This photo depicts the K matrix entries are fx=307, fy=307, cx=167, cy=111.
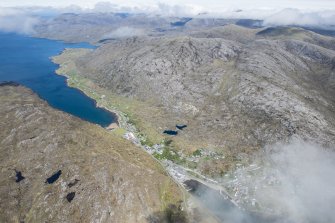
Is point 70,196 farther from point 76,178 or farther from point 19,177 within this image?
point 19,177

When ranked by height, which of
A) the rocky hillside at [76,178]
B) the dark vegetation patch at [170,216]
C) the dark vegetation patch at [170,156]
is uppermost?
the rocky hillside at [76,178]

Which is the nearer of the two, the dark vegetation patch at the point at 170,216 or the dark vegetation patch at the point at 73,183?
the dark vegetation patch at the point at 170,216

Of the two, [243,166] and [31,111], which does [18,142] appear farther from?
[243,166]

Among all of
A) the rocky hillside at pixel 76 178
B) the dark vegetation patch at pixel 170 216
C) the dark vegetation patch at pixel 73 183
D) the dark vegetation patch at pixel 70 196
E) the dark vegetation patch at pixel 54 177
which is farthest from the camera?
the dark vegetation patch at pixel 54 177

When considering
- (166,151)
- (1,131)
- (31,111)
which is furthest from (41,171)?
(166,151)

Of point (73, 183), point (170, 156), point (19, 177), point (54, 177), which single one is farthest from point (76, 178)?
point (170, 156)

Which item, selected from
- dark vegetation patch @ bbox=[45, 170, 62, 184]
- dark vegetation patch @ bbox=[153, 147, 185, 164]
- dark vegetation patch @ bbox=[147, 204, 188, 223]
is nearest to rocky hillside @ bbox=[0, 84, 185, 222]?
dark vegetation patch @ bbox=[45, 170, 62, 184]

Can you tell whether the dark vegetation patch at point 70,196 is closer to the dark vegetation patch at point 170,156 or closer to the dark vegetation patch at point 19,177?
the dark vegetation patch at point 19,177

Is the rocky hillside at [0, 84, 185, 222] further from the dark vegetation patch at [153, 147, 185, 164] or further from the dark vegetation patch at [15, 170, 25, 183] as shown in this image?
the dark vegetation patch at [153, 147, 185, 164]

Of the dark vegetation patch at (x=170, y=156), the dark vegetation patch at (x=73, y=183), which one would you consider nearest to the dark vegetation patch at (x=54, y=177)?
the dark vegetation patch at (x=73, y=183)

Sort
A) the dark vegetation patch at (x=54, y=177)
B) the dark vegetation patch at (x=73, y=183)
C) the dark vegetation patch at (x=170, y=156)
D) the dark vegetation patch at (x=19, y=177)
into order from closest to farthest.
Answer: the dark vegetation patch at (x=73, y=183)
the dark vegetation patch at (x=54, y=177)
the dark vegetation patch at (x=19, y=177)
the dark vegetation patch at (x=170, y=156)
